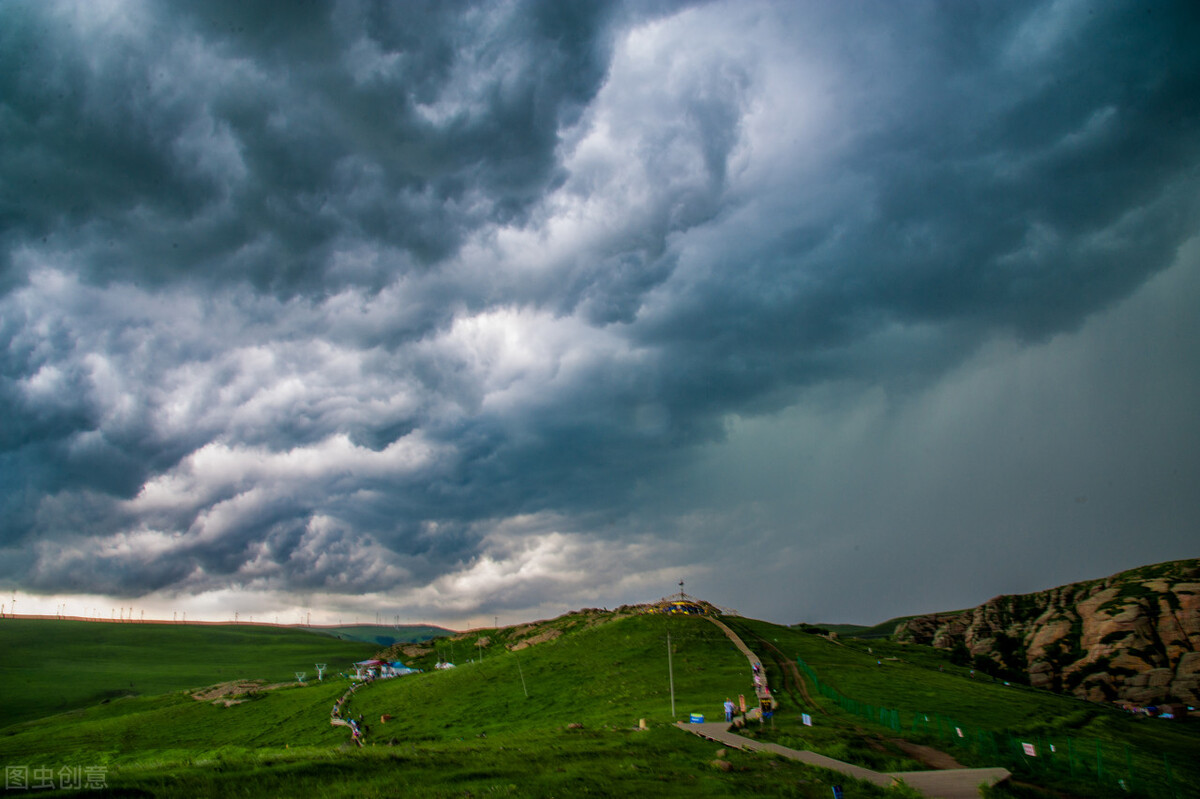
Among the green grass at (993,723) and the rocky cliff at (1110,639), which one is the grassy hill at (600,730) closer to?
the green grass at (993,723)

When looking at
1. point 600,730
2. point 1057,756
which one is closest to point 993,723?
point 1057,756

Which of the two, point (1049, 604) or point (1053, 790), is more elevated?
point (1053, 790)

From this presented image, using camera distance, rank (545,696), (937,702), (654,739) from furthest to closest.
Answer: (545,696), (937,702), (654,739)

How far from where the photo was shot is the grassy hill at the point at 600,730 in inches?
1072

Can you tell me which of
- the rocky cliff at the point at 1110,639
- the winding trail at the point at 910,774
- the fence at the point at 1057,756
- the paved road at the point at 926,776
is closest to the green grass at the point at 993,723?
the fence at the point at 1057,756

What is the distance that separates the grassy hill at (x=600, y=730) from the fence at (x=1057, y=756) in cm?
32

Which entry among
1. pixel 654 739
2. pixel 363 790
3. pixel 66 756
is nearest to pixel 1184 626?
pixel 654 739

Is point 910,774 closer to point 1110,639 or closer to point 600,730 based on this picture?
point 600,730

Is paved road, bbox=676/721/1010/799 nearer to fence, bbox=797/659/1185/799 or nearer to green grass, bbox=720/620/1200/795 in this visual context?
green grass, bbox=720/620/1200/795

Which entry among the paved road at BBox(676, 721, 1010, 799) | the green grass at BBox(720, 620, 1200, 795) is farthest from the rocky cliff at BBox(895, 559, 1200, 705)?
the paved road at BBox(676, 721, 1010, 799)

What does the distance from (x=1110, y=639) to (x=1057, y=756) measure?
12457cm

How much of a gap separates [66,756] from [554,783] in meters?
128

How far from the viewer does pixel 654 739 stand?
43688 mm

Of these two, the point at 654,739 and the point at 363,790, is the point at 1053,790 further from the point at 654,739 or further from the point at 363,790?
the point at 363,790
